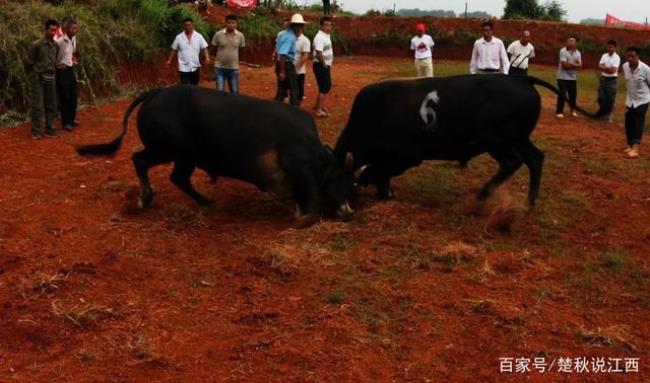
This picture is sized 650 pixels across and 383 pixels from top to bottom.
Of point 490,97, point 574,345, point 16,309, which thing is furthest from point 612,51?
point 16,309

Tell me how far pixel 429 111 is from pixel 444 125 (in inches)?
8.3

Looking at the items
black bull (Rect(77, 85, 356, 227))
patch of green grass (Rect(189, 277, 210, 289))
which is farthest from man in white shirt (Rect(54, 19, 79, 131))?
patch of green grass (Rect(189, 277, 210, 289))

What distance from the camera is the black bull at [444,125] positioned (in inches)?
270

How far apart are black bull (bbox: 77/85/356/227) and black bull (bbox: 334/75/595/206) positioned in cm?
70

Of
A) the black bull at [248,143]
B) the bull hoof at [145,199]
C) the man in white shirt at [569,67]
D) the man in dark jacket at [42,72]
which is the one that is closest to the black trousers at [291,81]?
the man in dark jacket at [42,72]

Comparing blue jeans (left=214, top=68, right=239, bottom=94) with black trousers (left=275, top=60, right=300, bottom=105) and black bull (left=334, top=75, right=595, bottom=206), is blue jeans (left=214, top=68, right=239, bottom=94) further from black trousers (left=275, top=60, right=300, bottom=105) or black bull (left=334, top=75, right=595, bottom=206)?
black bull (left=334, top=75, right=595, bottom=206)

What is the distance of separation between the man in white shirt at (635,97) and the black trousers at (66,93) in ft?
26.9

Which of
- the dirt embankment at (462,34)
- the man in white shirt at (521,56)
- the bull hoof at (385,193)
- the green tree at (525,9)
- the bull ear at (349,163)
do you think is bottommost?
the bull hoof at (385,193)

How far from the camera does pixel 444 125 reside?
6980mm

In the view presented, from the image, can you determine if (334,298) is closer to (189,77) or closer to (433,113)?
(433,113)

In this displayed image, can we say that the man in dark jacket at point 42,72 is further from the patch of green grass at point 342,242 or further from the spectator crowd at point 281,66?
the patch of green grass at point 342,242

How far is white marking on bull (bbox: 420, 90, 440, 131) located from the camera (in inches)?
275

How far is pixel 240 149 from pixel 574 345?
350 centimetres

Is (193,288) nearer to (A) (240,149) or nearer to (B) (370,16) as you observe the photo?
(A) (240,149)
